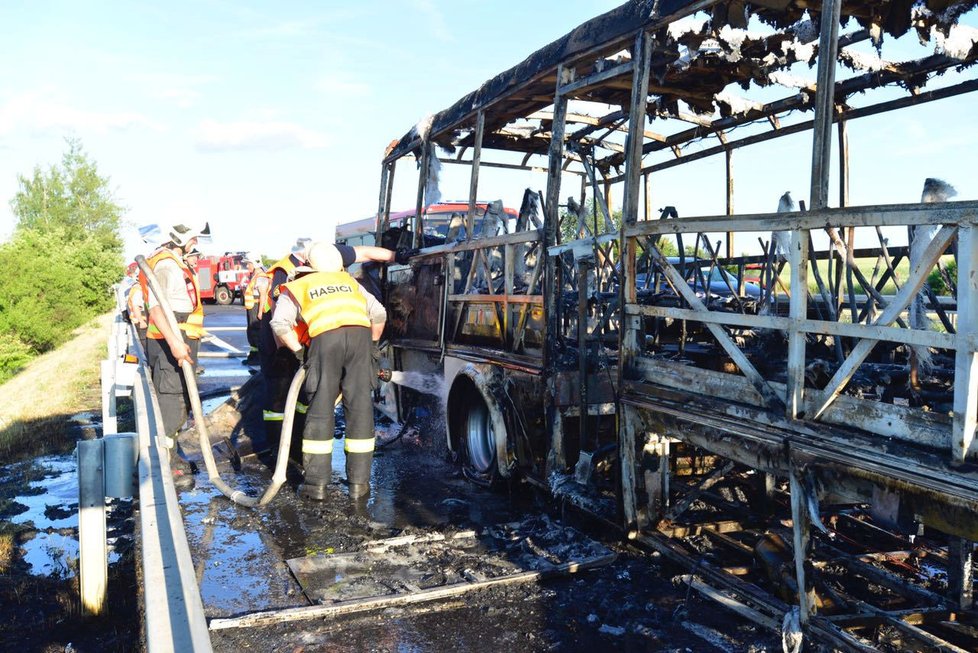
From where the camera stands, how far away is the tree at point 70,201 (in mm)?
46812

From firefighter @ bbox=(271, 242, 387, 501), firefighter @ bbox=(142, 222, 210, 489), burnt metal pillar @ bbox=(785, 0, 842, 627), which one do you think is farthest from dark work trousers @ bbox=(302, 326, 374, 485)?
burnt metal pillar @ bbox=(785, 0, 842, 627)

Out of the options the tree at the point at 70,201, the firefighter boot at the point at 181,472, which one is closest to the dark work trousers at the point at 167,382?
the firefighter boot at the point at 181,472

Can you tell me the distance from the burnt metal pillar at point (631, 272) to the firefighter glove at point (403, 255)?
3.30 m

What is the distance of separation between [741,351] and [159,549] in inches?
113

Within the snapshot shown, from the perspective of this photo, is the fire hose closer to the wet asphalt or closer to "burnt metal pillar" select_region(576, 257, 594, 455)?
the wet asphalt

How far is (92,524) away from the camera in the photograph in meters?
3.75

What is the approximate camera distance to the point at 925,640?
10.2ft

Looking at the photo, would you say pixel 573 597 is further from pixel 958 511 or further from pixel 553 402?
pixel 958 511

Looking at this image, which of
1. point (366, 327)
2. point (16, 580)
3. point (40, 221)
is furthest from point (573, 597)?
point (40, 221)

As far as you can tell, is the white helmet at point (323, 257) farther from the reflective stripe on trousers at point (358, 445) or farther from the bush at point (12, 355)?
the bush at point (12, 355)

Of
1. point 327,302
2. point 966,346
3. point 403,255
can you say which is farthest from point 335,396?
point 966,346

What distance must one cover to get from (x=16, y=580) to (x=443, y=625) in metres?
3.16

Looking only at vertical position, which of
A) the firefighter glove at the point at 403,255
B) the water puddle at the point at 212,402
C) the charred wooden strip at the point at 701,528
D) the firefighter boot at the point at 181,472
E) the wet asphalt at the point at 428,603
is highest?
the firefighter glove at the point at 403,255

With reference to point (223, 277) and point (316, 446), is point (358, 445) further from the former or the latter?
point (223, 277)
